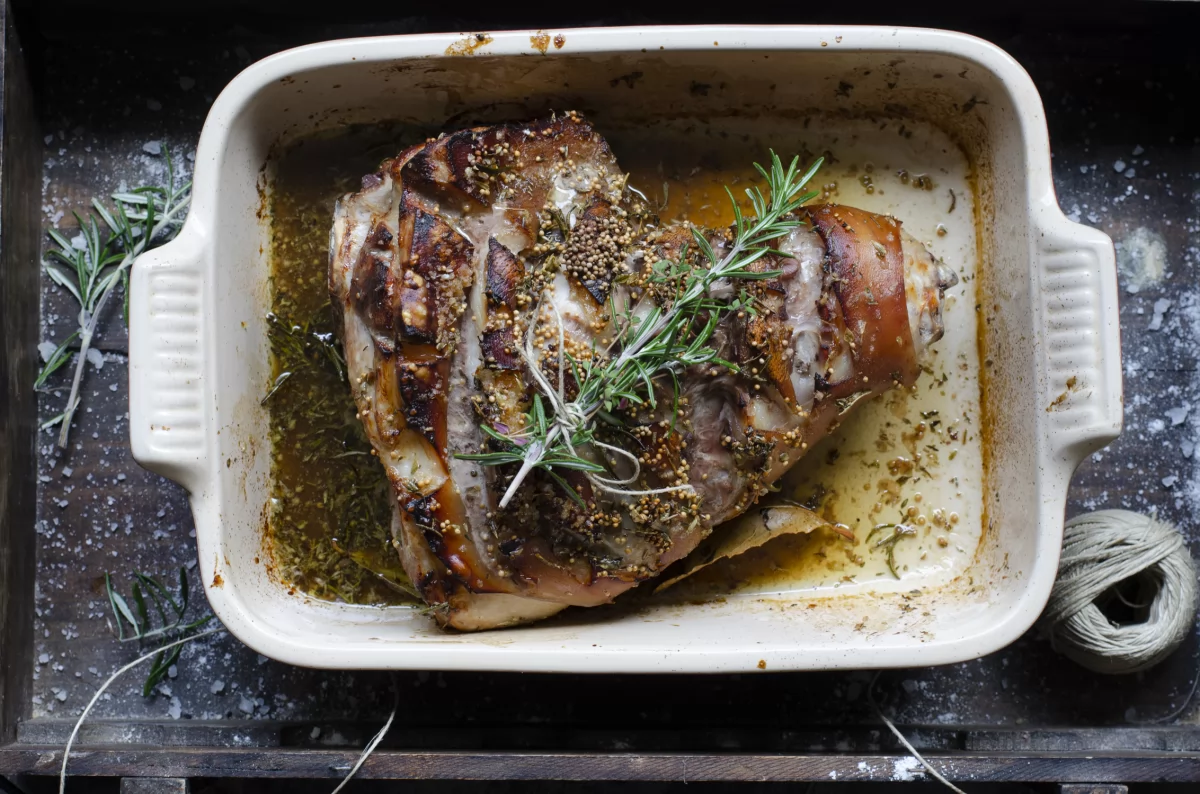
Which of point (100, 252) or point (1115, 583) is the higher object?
point (100, 252)

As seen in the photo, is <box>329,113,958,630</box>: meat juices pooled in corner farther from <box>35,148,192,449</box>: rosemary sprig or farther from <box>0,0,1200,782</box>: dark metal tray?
<box>35,148,192,449</box>: rosemary sprig

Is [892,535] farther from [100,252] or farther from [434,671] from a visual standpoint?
[100,252]

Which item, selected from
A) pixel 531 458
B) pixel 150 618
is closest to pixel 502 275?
pixel 531 458

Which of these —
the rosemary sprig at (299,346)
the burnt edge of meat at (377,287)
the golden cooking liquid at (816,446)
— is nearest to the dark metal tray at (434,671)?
the golden cooking liquid at (816,446)

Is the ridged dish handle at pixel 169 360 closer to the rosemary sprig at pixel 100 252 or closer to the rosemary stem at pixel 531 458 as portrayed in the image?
the rosemary sprig at pixel 100 252

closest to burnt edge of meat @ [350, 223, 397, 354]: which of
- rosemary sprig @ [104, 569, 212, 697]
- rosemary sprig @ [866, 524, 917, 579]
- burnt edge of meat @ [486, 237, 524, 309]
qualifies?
burnt edge of meat @ [486, 237, 524, 309]

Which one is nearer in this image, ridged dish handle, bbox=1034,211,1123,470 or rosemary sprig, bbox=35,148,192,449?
ridged dish handle, bbox=1034,211,1123,470
